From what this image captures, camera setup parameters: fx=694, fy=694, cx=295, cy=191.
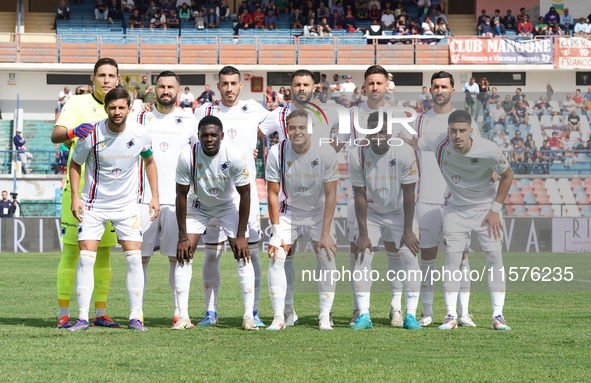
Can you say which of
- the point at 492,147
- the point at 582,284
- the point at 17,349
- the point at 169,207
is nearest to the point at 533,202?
the point at 582,284

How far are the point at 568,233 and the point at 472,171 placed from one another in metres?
12.5

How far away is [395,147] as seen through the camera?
691 cm

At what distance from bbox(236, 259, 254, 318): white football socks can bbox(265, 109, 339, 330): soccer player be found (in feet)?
0.64

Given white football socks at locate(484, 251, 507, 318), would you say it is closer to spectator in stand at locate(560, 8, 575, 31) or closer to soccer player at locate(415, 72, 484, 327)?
soccer player at locate(415, 72, 484, 327)

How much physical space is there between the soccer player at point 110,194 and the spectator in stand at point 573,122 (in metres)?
→ 16.8

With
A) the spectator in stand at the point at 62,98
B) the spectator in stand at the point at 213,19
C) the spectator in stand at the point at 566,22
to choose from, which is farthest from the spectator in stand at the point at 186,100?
the spectator in stand at the point at 566,22

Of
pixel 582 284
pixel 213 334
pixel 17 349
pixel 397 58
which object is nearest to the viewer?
pixel 17 349

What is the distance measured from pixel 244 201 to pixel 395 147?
159cm

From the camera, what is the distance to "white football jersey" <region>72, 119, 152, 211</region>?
6562 millimetres

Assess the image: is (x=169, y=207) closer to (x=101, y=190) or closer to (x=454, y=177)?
(x=101, y=190)

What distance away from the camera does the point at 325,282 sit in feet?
22.4

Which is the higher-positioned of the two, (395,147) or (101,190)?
(395,147)

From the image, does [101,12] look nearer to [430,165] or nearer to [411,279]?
[430,165]

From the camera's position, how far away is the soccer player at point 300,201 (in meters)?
6.75
